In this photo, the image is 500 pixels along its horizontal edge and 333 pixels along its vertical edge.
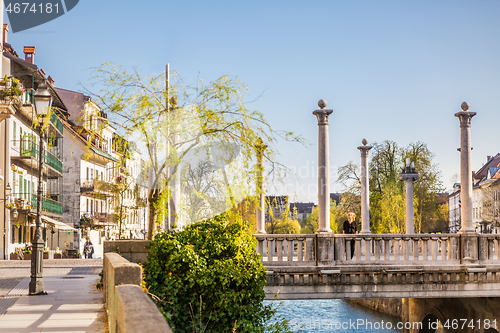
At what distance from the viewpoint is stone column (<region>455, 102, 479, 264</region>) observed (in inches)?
566

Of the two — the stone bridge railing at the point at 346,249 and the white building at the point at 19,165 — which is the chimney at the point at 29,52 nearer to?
the white building at the point at 19,165

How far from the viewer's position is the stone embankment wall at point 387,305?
98.7ft

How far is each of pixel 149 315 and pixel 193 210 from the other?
8159 millimetres

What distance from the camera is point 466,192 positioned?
14.6 metres

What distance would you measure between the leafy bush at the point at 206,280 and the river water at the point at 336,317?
15.0 m

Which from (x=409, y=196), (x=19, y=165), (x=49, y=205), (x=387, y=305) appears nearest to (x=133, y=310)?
(x=409, y=196)

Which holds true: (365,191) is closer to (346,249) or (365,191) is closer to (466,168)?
(466,168)

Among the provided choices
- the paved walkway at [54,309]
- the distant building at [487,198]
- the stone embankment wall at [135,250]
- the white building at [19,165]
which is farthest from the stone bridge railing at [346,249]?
the distant building at [487,198]

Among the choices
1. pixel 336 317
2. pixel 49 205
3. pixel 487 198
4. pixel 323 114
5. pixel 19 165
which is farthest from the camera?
pixel 487 198

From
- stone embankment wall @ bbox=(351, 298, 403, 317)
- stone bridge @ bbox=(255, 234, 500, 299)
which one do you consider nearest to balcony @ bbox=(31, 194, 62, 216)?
stone embankment wall @ bbox=(351, 298, 403, 317)

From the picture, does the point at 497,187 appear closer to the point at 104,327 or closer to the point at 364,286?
the point at 364,286

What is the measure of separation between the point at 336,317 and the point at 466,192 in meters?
19.6

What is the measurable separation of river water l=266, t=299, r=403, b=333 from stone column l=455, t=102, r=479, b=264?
12068 mm

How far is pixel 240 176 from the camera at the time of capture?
12.0 metres
